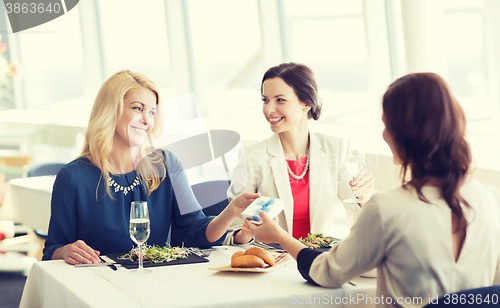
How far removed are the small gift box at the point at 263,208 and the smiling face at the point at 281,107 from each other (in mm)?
838

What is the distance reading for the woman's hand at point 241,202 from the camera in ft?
6.24

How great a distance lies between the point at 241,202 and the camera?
1.93 meters

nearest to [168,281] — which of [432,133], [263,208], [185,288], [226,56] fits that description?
[185,288]

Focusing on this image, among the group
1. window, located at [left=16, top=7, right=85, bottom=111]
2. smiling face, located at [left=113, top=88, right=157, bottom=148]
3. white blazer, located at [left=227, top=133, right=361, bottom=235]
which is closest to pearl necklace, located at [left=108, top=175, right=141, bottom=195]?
smiling face, located at [left=113, top=88, right=157, bottom=148]

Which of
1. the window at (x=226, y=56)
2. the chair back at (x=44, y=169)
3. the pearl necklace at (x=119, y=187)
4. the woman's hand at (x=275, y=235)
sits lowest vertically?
the woman's hand at (x=275, y=235)

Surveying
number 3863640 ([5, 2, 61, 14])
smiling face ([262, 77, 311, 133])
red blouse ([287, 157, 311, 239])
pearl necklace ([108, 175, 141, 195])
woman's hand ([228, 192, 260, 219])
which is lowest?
red blouse ([287, 157, 311, 239])

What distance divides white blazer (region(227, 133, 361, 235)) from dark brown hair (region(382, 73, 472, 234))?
111 centimetres

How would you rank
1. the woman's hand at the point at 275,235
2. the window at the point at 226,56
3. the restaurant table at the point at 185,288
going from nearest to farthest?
1. the restaurant table at the point at 185,288
2. the woman's hand at the point at 275,235
3. the window at the point at 226,56

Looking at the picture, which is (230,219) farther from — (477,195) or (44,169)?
(44,169)

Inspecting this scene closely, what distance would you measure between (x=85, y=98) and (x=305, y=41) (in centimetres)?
361

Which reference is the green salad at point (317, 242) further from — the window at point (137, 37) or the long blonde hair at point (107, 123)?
the window at point (137, 37)

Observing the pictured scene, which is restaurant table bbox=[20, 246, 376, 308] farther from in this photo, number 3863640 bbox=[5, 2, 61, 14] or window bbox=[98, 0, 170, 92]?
number 3863640 bbox=[5, 2, 61, 14]

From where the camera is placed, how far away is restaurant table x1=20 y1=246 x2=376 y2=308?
1.39m

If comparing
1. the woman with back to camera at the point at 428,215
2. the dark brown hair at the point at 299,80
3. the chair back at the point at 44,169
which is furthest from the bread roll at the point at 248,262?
the chair back at the point at 44,169
